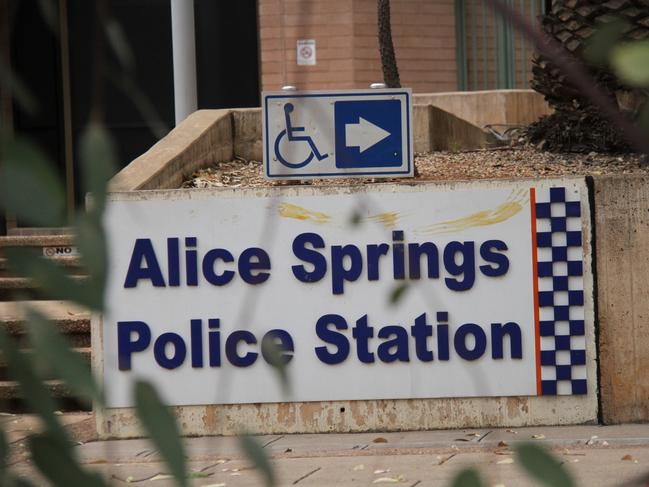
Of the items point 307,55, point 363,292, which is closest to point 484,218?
point 363,292

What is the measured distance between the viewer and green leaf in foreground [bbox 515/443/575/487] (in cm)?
120

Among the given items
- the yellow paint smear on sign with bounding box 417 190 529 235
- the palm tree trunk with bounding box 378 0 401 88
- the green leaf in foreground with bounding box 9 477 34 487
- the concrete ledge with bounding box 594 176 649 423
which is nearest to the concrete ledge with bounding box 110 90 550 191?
the palm tree trunk with bounding box 378 0 401 88

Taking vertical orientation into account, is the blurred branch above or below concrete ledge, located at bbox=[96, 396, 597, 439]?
above

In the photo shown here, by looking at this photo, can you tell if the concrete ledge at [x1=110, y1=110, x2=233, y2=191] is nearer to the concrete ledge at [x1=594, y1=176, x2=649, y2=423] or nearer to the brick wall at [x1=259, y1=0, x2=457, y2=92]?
the concrete ledge at [x1=594, y1=176, x2=649, y2=423]

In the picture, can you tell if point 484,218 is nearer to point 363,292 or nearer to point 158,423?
point 363,292

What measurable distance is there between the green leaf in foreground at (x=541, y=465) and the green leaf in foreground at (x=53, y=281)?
45 centimetres

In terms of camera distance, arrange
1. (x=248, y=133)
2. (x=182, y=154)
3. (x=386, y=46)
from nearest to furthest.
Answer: (x=182, y=154) < (x=248, y=133) < (x=386, y=46)

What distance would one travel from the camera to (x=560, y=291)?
726 cm

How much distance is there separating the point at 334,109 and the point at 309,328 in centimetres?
137

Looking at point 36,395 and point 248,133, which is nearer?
point 36,395

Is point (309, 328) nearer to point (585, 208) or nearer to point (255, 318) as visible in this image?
point (255, 318)

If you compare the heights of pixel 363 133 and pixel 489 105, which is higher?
pixel 489 105

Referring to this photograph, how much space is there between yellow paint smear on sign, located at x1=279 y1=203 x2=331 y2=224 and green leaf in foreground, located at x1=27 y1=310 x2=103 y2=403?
601cm

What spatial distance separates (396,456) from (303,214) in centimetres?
159
